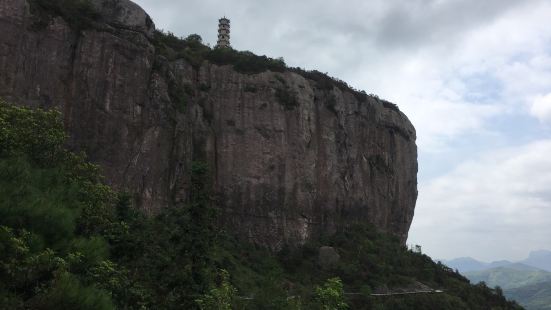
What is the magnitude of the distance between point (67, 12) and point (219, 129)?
1609 cm

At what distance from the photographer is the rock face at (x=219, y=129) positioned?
34500 mm

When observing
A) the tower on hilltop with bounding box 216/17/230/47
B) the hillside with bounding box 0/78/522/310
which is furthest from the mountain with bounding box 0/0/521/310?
the tower on hilltop with bounding box 216/17/230/47

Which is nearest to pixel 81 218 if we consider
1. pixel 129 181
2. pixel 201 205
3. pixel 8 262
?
pixel 201 205

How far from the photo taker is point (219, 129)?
4597cm

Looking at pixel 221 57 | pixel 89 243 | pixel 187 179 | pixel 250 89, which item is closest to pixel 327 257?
pixel 187 179

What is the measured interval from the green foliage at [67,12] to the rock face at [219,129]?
16.5 inches

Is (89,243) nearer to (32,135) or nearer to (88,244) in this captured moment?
(88,244)

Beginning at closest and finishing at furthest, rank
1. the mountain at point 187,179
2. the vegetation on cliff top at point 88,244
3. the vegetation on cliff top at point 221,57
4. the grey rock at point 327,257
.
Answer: the vegetation on cliff top at point 88,244, the mountain at point 187,179, the grey rock at point 327,257, the vegetation on cliff top at point 221,57

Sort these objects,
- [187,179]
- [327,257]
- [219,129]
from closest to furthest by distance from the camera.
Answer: [187,179], [327,257], [219,129]

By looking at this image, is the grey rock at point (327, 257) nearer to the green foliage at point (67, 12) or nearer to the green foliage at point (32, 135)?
the green foliage at point (67, 12)

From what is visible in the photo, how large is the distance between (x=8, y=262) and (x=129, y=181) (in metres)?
23.7

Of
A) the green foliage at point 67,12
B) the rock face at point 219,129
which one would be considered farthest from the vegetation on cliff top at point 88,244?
the green foliage at point 67,12

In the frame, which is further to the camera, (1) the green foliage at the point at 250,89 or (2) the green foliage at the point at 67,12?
(1) the green foliage at the point at 250,89

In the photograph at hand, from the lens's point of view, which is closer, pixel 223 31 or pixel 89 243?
pixel 89 243
